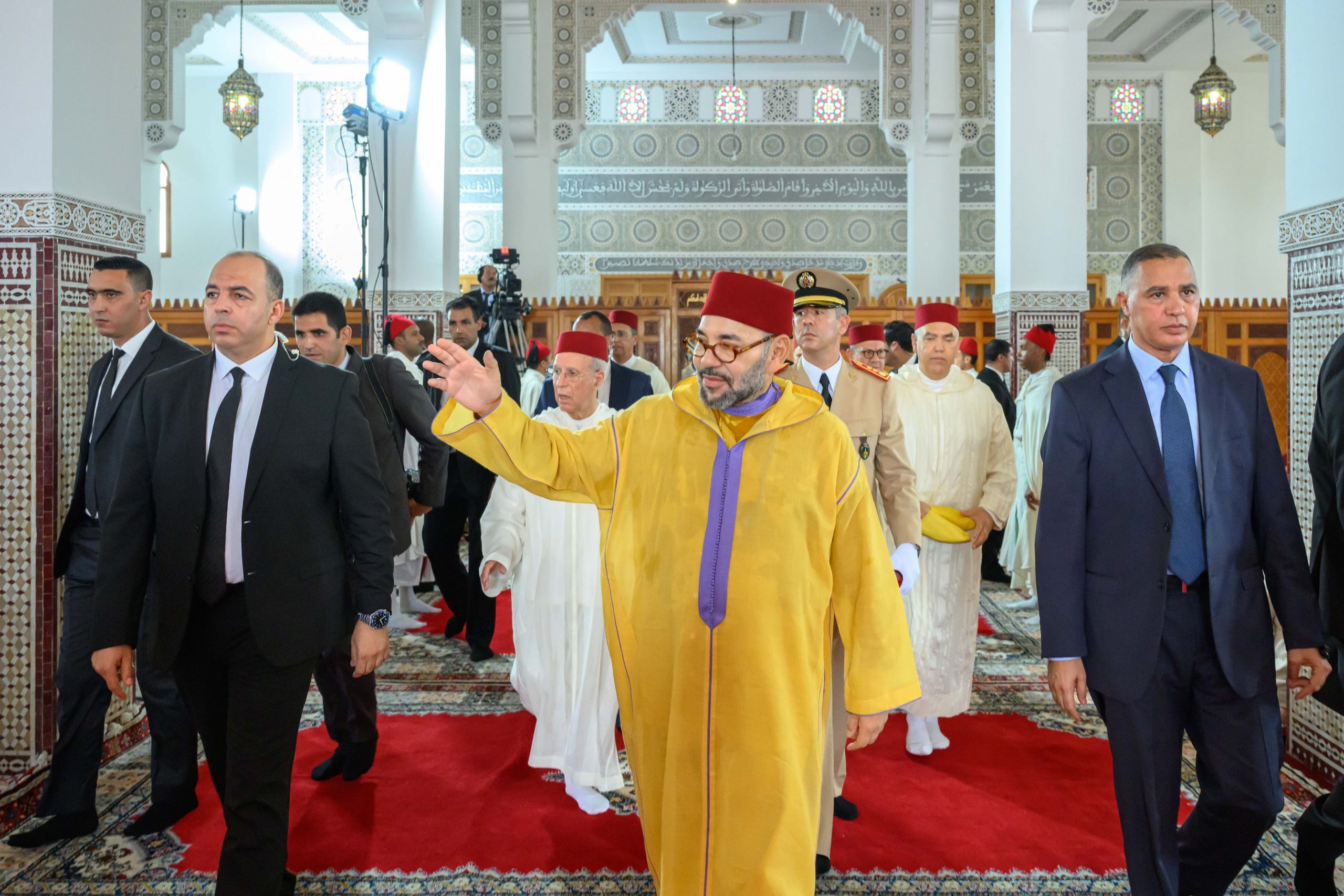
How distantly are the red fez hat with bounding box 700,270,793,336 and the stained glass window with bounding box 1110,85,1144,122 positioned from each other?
12.5 m

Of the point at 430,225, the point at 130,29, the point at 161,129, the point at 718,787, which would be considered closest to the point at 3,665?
the point at 130,29

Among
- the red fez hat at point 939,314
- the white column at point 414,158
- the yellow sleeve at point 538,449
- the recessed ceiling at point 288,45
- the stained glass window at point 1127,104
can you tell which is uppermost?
the recessed ceiling at point 288,45

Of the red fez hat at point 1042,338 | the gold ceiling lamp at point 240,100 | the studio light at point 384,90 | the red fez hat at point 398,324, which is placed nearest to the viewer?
the red fez hat at point 398,324

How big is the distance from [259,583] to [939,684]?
2.09 metres

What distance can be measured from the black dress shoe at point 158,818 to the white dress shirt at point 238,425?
1023mm

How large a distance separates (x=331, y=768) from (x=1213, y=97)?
8.70 meters

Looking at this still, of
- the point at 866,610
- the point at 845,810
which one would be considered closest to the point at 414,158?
the point at 845,810

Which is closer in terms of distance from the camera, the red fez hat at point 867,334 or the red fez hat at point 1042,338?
the red fez hat at point 867,334

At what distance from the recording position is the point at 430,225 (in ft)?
20.8

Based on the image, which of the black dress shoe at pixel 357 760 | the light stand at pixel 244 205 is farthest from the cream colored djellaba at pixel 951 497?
the light stand at pixel 244 205

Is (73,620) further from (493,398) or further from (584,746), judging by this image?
(493,398)

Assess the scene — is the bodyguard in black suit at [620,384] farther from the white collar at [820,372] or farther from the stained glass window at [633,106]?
the stained glass window at [633,106]

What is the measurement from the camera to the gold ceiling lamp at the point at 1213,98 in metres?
8.26

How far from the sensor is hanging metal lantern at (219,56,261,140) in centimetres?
862
